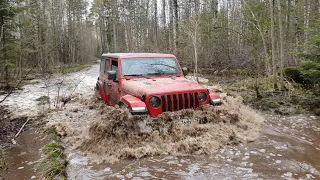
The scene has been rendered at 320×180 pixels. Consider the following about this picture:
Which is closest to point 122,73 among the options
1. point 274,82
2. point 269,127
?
point 269,127

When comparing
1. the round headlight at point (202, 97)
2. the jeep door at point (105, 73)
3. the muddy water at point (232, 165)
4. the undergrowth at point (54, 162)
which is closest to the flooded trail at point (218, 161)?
the muddy water at point (232, 165)

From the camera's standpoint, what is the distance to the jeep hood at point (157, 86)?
5.41m

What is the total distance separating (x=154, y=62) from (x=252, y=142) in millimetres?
3128

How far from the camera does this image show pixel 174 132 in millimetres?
5332

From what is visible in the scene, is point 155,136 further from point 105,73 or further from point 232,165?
point 105,73

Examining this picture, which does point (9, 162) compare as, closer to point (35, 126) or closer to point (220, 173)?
point (35, 126)

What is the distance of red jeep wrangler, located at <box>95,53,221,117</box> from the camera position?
5320 mm

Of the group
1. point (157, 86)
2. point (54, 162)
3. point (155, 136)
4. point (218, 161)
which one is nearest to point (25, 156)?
point (54, 162)

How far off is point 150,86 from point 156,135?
1080 mm

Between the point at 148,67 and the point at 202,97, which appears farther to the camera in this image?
the point at 148,67

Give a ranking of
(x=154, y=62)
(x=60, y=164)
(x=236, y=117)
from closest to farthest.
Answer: (x=60, y=164), (x=236, y=117), (x=154, y=62)

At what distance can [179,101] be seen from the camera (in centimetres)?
544

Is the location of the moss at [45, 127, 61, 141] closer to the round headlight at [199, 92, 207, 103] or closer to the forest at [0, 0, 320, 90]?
the forest at [0, 0, 320, 90]

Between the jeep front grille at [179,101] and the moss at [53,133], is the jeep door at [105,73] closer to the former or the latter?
the moss at [53,133]
